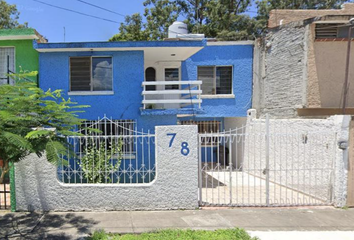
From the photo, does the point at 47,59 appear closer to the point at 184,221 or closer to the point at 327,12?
the point at 184,221

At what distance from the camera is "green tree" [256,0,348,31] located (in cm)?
2173

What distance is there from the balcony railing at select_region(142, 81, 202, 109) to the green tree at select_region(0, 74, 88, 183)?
14.9ft

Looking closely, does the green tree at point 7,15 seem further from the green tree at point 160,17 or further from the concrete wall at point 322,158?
the concrete wall at point 322,158

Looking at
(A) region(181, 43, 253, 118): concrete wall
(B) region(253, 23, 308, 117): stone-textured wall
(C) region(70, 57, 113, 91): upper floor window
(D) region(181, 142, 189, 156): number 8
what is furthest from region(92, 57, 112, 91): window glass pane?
(B) region(253, 23, 308, 117): stone-textured wall

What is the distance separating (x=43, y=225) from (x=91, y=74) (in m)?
5.69

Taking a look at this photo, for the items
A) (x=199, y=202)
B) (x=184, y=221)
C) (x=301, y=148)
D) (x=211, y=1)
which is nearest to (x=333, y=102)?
(x=301, y=148)

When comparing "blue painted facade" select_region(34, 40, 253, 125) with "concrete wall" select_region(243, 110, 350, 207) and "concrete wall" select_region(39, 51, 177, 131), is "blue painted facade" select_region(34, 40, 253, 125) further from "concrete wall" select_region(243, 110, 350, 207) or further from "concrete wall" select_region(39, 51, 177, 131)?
"concrete wall" select_region(243, 110, 350, 207)

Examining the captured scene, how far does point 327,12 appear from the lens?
451 inches

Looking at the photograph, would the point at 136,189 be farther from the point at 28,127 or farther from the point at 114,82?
the point at 114,82

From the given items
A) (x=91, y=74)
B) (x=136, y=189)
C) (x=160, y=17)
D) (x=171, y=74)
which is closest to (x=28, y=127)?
(x=136, y=189)

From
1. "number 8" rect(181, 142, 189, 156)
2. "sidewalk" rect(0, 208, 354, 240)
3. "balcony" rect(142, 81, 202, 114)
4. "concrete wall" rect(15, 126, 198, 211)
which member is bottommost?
"sidewalk" rect(0, 208, 354, 240)

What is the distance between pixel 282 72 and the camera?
423 inches

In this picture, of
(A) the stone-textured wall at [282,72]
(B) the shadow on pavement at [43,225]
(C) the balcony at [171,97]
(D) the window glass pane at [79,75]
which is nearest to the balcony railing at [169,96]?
(C) the balcony at [171,97]

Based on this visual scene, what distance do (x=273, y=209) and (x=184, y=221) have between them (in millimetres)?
2303
